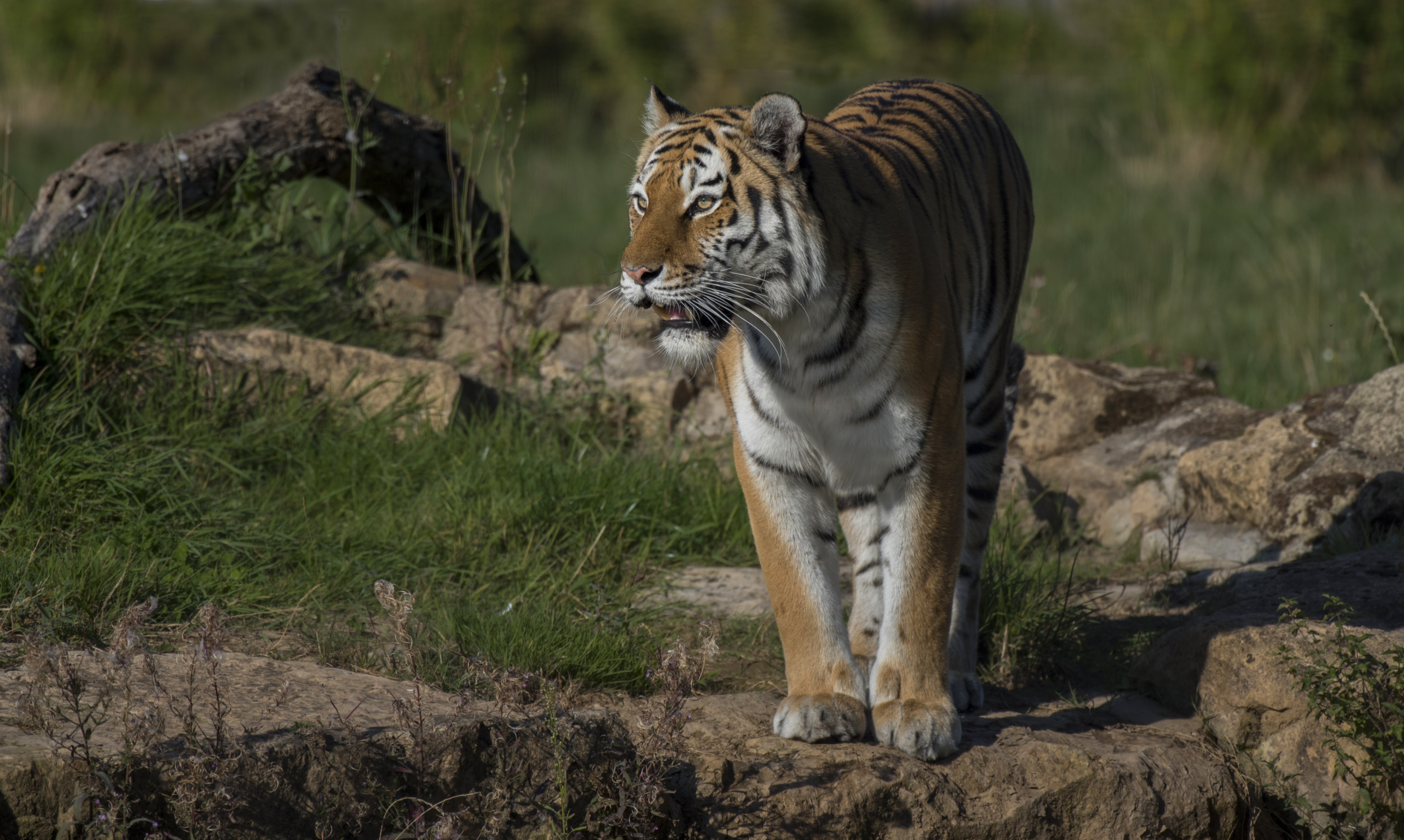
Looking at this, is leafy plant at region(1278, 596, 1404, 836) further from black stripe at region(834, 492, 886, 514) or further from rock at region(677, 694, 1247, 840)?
black stripe at region(834, 492, 886, 514)

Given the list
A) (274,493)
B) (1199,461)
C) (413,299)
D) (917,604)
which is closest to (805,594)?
(917,604)

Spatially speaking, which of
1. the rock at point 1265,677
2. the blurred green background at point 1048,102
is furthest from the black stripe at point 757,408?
the blurred green background at point 1048,102

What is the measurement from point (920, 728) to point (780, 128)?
147cm

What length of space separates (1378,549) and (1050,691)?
4.37 ft

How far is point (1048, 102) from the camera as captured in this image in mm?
14445

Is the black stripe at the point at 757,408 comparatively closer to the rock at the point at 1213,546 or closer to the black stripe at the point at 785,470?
the black stripe at the point at 785,470

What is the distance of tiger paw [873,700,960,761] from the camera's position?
9.43 ft

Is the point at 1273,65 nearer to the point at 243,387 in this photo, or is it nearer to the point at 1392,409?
the point at 1392,409

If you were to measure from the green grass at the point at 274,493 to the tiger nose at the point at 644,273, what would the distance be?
1.12 meters

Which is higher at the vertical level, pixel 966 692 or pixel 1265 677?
pixel 1265 677

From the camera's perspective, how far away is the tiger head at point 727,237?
9.22ft

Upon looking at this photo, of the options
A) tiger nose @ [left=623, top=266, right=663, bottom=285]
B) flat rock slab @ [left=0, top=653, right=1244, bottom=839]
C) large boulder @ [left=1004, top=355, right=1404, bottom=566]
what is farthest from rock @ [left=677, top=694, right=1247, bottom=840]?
large boulder @ [left=1004, top=355, right=1404, bottom=566]

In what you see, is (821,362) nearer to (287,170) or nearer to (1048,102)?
(287,170)

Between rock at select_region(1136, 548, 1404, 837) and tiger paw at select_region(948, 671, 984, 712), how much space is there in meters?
0.55
